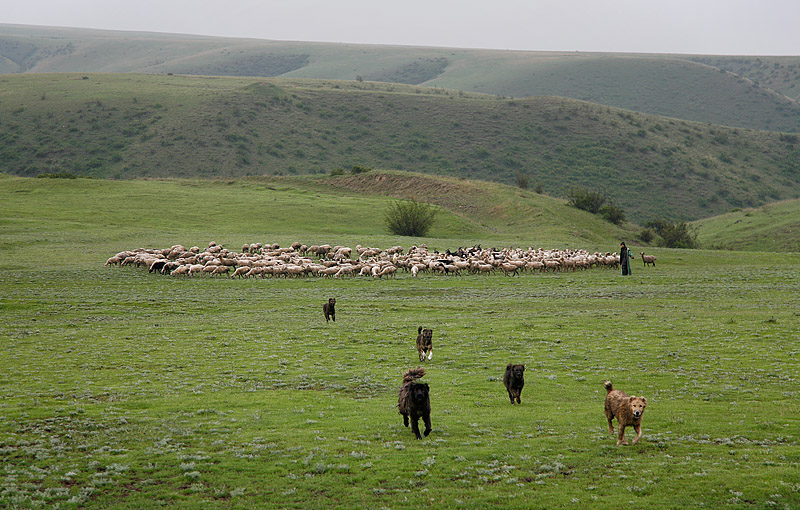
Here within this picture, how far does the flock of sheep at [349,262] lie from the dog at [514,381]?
2463cm

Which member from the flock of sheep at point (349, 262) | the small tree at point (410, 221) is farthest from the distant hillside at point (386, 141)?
the flock of sheep at point (349, 262)

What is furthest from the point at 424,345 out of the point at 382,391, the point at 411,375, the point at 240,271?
the point at 240,271

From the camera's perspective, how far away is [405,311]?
2781 centimetres

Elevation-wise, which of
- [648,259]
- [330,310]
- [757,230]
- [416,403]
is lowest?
[648,259]

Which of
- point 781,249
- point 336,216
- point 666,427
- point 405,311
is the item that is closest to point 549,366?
point 666,427

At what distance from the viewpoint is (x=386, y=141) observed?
4621 inches

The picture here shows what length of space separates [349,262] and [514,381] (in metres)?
27.1

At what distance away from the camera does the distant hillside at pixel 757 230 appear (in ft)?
214

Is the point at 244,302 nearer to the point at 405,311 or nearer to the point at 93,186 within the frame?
the point at 405,311

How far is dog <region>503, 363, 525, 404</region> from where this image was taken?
45.2 ft

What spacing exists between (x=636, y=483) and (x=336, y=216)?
→ 190 feet

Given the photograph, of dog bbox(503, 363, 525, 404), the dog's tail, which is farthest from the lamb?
the dog's tail

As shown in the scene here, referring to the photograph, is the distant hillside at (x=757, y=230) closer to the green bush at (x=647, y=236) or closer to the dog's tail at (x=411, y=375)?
the green bush at (x=647, y=236)

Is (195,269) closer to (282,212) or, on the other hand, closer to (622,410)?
(282,212)
